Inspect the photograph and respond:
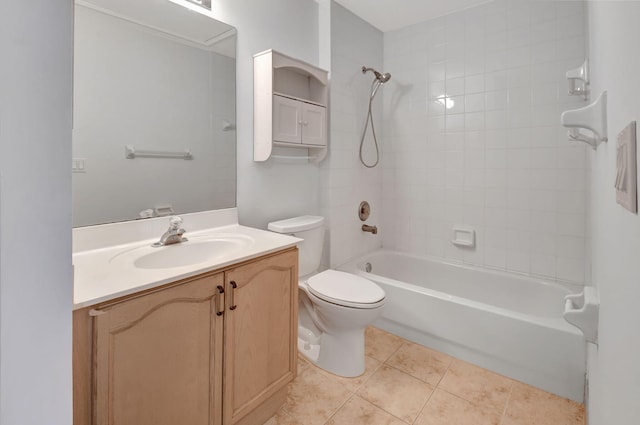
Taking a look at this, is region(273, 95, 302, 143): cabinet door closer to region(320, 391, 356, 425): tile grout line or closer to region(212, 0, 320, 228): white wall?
region(212, 0, 320, 228): white wall

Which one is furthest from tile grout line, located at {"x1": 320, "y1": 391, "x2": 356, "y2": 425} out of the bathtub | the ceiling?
the ceiling

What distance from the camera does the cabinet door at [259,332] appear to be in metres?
1.18

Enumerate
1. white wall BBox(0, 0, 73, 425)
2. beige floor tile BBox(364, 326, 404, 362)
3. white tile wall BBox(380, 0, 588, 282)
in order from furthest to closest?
white tile wall BBox(380, 0, 588, 282) → beige floor tile BBox(364, 326, 404, 362) → white wall BBox(0, 0, 73, 425)

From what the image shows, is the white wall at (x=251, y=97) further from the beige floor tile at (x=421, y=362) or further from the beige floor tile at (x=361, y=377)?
the beige floor tile at (x=421, y=362)

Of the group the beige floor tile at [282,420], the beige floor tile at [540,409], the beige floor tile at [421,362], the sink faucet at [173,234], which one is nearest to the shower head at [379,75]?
the sink faucet at [173,234]

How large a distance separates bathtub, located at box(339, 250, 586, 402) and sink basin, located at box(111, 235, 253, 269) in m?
1.14

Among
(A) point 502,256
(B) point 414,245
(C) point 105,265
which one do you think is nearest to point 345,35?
(B) point 414,245

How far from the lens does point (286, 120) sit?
188 cm

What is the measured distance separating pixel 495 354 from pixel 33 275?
205 centimetres

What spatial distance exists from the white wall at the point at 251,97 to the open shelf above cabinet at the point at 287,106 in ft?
0.22

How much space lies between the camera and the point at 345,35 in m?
2.35

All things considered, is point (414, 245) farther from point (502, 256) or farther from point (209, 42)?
point (209, 42)

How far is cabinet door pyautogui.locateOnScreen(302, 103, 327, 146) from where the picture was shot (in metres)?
2.01

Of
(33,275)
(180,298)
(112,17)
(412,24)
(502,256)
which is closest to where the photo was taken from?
(33,275)
